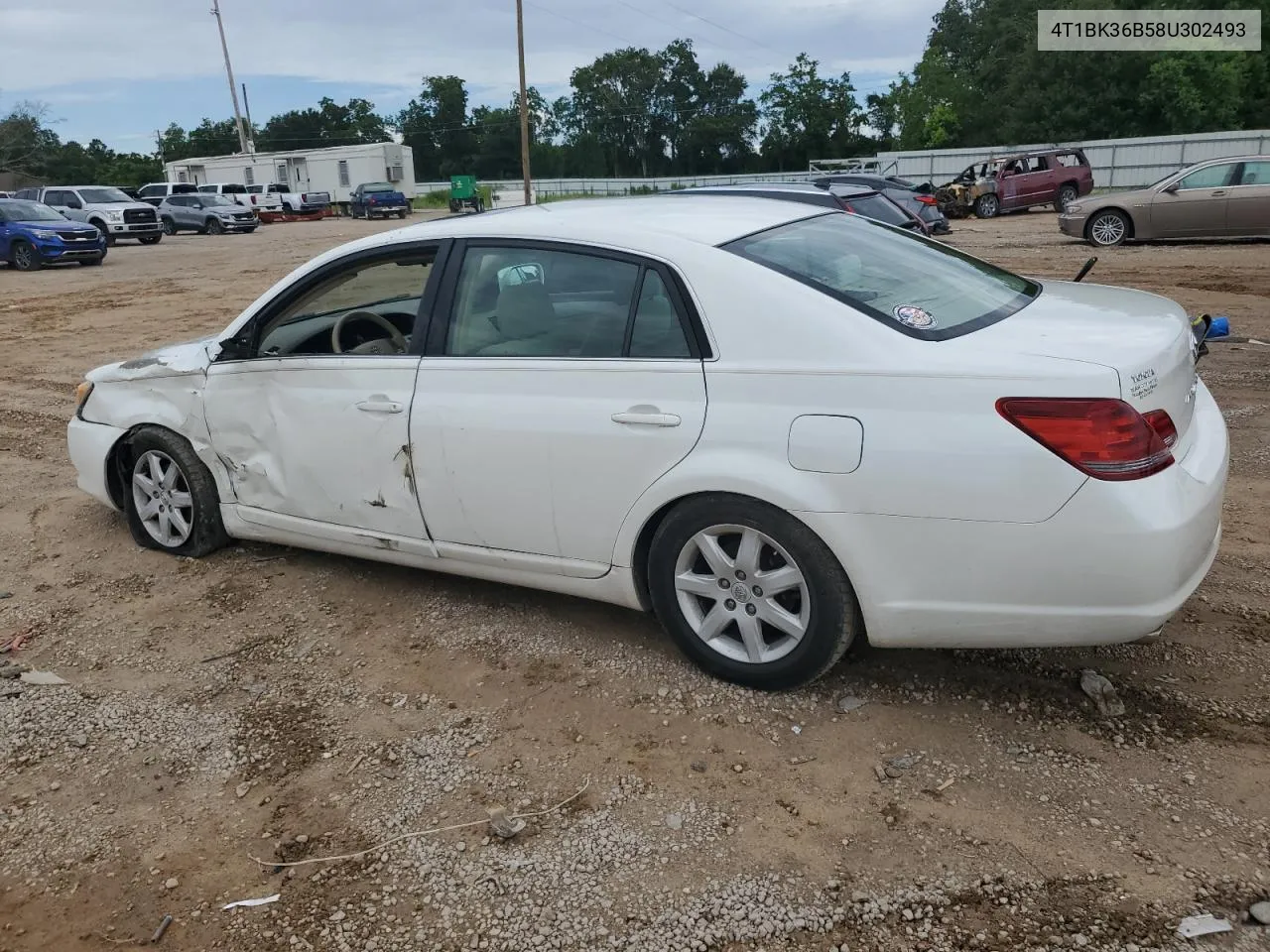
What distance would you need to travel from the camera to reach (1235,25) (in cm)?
4688

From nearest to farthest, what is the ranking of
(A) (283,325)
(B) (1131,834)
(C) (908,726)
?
(B) (1131,834)
(C) (908,726)
(A) (283,325)

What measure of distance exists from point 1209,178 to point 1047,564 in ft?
53.1

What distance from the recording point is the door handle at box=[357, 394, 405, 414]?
3.84 meters

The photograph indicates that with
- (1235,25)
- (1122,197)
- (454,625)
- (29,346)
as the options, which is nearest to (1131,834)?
(454,625)

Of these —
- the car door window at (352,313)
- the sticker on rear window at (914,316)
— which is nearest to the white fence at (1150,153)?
the car door window at (352,313)

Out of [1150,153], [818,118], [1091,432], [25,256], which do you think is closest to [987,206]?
[1150,153]

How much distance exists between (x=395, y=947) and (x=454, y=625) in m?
1.75

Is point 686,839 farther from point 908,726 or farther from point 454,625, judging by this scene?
point 454,625

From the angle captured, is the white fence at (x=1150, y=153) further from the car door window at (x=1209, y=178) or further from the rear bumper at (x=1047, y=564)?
the rear bumper at (x=1047, y=564)

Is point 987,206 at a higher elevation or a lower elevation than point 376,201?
lower

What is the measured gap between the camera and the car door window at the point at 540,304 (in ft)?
11.4

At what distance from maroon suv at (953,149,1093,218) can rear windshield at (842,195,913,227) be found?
15.4 metres

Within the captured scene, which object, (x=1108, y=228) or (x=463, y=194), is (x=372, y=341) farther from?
(x=463, y=194)

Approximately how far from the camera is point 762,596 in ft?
10.6
